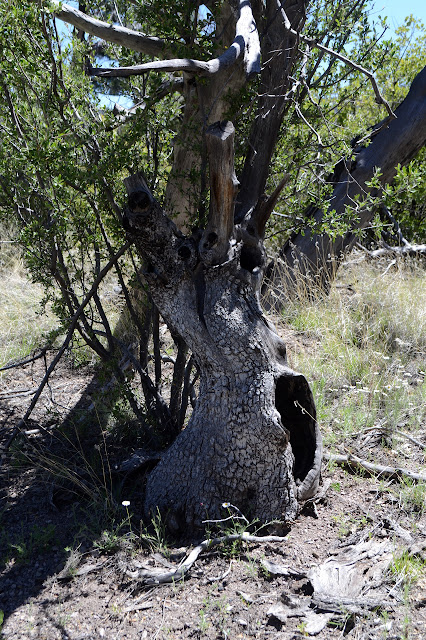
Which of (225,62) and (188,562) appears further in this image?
(188,562)

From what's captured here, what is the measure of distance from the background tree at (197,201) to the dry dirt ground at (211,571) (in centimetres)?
23

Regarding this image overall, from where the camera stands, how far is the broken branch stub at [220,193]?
2.72 meters

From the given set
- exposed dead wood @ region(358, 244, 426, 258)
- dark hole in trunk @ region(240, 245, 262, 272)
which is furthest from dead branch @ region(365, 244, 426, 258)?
dark hole in trunk @ region(240, 245, 262, 272)

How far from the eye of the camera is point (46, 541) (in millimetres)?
3020

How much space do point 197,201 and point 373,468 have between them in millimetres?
2010

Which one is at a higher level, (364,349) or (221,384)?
(221,384)

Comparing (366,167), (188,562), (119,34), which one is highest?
(119,34)

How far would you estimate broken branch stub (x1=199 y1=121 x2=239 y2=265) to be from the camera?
8.91ft

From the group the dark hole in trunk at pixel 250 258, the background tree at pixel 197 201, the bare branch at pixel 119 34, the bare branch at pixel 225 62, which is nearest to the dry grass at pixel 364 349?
the background tree at pixel 197 201

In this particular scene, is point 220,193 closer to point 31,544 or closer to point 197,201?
point 197,201

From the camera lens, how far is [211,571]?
Answer: 2.73 m

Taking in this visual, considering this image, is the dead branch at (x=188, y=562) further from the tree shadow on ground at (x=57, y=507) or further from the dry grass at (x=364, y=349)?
the dry grass at (x=364, y=349)

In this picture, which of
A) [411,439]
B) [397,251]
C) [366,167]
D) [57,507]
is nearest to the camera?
[57,507]

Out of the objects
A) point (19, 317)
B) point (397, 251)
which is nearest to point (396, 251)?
point (397, 251)
